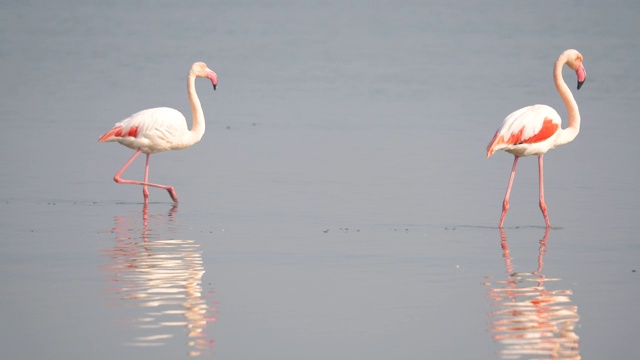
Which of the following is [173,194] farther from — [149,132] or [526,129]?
[526,129]

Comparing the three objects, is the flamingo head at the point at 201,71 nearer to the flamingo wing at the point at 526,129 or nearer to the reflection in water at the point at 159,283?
the reflection in water at the point at 159,283

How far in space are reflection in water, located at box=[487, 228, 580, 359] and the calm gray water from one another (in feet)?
0.07

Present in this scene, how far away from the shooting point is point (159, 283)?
8125 mm

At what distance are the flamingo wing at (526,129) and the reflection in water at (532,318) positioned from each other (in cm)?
246

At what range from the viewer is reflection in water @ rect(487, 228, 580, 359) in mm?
6797

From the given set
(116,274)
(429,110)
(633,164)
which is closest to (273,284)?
(116,274)

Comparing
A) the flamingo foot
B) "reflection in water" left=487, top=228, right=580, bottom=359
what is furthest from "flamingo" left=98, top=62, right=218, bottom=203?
"reflection in water" left=487, top=228, right=580, bottom=359

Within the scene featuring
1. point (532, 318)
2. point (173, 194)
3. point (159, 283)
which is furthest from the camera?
point (173, 194)

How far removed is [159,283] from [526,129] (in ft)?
14.1

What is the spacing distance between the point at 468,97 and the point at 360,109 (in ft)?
8.10

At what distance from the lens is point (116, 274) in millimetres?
8422

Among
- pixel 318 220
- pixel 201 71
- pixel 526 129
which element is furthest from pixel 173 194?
pixel 526 129

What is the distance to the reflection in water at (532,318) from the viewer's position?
6.80 meters

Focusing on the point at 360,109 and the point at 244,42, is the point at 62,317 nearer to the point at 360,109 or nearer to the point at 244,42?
the point at 360,109
